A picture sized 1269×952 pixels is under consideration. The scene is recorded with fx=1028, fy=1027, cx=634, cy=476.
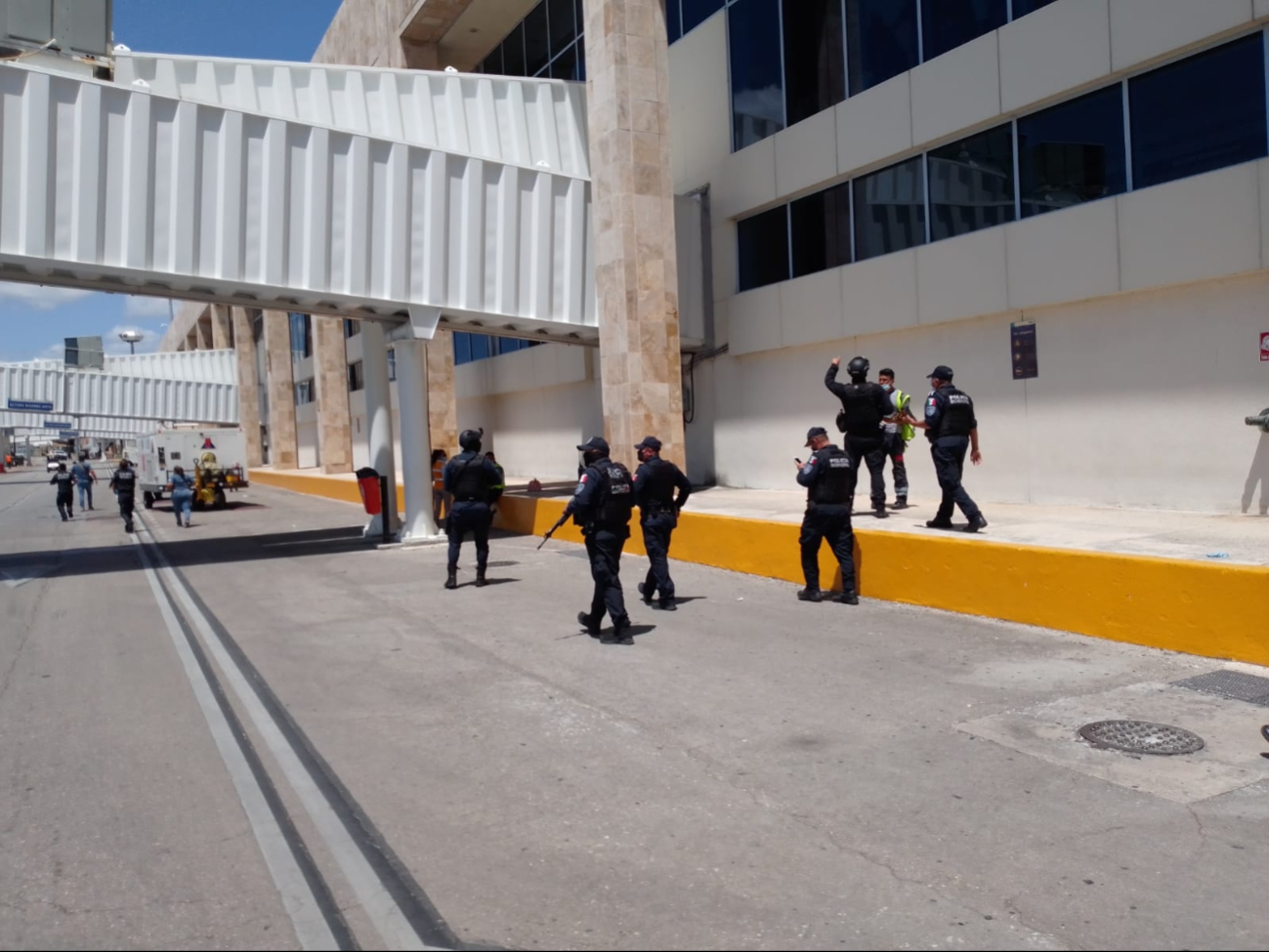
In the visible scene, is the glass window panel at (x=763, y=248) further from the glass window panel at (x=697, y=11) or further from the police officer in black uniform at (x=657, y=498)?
the police officer in black uniform at (x=657, y=498)

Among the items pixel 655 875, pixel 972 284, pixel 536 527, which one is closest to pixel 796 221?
pixel 972 284

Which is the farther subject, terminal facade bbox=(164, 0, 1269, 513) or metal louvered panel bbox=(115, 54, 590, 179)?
metal louvered panel bbox=(115, 54, 590, 179)

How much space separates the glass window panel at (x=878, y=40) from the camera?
15.4 metres

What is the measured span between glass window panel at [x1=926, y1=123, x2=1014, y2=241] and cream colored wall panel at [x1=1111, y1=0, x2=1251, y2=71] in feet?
6.36

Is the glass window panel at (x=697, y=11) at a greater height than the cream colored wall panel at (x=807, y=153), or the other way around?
the glass window panel at (x=697, y=11)

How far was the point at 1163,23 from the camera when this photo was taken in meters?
11.6

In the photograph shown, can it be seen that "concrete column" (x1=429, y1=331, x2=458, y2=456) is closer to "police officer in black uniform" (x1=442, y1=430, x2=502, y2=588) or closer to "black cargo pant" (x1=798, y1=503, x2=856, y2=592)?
"police officer in black uniform" (x1=442, y1=430, x2=502, y2=588)

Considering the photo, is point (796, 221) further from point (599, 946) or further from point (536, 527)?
point (599, 946)

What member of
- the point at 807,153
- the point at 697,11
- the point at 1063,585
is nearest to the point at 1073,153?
the point at 807,153

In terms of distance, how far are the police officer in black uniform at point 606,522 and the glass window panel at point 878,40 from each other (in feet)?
32.7

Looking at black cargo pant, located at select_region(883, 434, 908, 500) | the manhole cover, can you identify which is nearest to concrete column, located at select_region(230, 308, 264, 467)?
black cargo pant, located at select_region(883, 434, 908, 500)

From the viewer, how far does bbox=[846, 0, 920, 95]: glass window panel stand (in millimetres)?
15414

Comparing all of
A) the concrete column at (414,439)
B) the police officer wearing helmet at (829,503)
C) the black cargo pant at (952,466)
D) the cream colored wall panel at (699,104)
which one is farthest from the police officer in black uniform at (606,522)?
the cream colored wall panel at (699,104)

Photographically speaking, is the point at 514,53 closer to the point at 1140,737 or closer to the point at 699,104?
the point at 699,104
